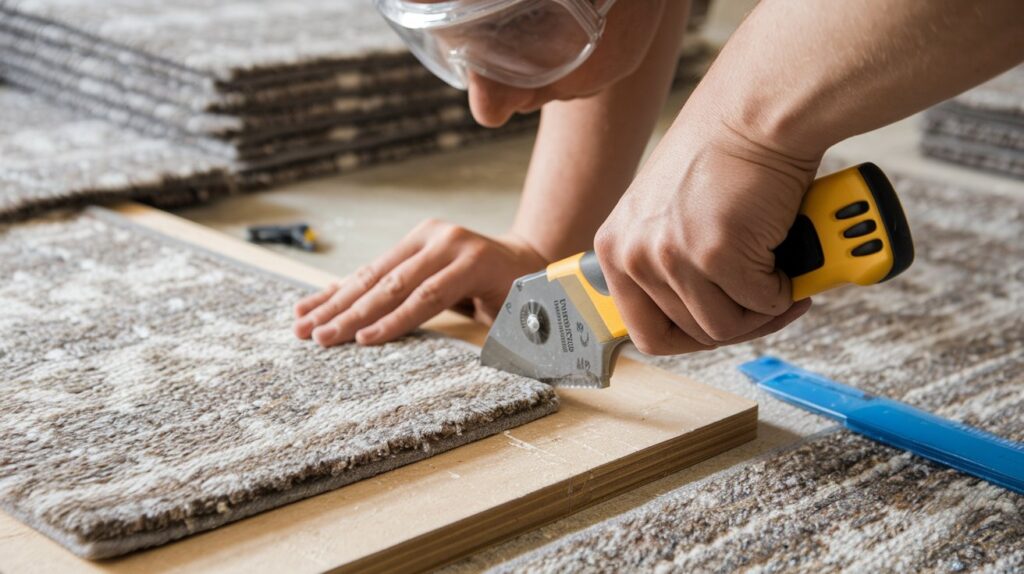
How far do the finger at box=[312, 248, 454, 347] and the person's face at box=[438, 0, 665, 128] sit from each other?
7.1 inches

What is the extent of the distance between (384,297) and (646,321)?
16.7 inches

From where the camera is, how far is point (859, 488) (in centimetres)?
101

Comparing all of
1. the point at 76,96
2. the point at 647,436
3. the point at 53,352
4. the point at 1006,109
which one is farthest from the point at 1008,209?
the point at 76,96

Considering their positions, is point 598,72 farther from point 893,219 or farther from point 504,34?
point 893,219

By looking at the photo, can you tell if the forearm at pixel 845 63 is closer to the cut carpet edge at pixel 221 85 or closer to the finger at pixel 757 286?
the finger at pixel 757 286

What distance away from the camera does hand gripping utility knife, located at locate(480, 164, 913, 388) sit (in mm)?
834

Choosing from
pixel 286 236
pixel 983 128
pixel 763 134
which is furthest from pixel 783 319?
pixel 983 128

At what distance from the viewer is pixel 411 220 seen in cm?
201

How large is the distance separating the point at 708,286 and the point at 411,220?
46.8 inches

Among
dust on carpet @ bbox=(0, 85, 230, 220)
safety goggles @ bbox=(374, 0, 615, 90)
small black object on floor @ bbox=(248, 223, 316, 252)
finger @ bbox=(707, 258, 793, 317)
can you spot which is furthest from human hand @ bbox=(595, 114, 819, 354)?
dust on carpet @ bbox=(0, 85, 230, 220)

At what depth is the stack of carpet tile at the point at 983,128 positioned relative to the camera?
227 cm

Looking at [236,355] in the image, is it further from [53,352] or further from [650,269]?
[650,269]

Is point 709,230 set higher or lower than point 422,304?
higher

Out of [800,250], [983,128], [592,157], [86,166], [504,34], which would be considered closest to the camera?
[800,250]
